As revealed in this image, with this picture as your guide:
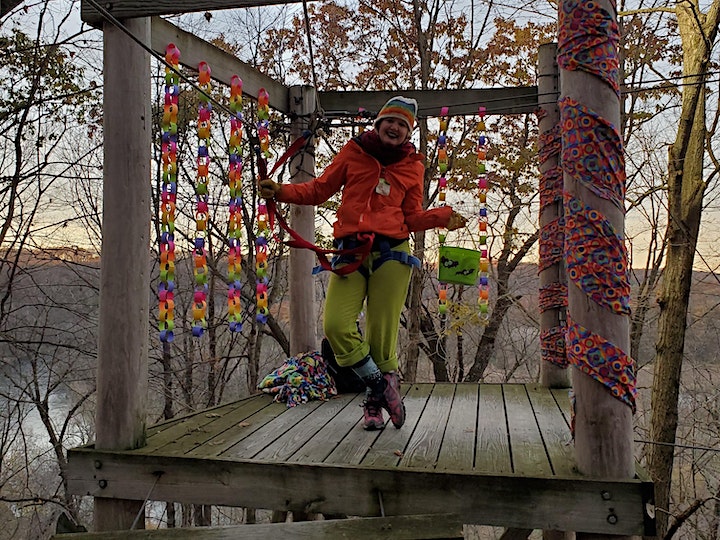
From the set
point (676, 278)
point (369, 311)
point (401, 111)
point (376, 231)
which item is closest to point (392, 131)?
point (401, 111)

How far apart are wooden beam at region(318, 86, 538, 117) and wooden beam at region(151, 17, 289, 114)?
18.9 inches

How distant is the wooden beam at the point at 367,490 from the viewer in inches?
87.4

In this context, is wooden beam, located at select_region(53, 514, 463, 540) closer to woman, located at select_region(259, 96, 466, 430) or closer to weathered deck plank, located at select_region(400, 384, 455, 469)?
weathered deck plank, located at select_region(400, 384, 455, 469)

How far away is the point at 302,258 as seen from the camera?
4641 millimetres

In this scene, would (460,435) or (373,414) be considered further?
(373,414)

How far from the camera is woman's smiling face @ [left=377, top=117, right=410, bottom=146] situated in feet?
9.89

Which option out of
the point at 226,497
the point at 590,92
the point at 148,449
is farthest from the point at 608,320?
the point at 148,449

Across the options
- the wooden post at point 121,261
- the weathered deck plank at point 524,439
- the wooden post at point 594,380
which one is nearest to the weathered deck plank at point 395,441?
the weathered deck plank at point 524,439

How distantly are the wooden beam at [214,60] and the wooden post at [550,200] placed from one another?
75.7 inches

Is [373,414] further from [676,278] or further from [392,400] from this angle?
[676,278]

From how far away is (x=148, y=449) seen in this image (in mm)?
2775

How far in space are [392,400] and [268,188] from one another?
1.24 metres

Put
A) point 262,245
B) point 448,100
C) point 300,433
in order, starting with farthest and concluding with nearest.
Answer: point 448,100, point 262,245, point 300,433

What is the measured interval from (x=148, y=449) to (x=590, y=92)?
241 centimetres
